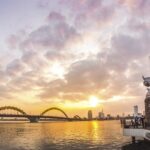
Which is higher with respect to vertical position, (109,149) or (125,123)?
(125,123)

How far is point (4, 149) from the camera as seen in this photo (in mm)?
80438

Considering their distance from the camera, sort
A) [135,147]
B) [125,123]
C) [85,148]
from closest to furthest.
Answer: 1. [135,147]
2. [125,123]
3. [85,148]

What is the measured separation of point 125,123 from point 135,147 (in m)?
4.76

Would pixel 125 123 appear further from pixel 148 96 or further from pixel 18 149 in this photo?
pixel 18 149

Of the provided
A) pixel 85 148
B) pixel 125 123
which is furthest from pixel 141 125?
pixel 85 148

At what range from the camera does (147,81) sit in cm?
5403

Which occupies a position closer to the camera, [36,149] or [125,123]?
[125,123]

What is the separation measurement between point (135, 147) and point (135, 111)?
9108mm

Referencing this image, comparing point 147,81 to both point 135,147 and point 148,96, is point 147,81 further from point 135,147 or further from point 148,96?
point 135,147

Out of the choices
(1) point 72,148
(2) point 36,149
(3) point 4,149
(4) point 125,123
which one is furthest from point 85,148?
(4) point 125,123

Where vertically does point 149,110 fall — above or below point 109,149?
above

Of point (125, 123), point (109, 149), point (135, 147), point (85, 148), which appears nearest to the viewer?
point (135, 147)

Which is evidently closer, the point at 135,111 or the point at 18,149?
the point at 135,111

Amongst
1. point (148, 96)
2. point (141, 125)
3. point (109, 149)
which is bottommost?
point (109, 149)
